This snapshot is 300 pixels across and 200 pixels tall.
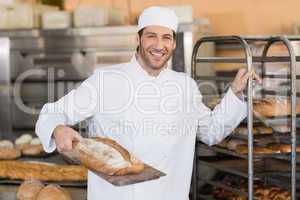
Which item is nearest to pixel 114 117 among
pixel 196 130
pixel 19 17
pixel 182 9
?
pixel 196 130

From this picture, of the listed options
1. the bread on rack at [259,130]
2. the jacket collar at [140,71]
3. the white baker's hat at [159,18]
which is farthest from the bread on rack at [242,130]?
the white baker's hat at [159,18]

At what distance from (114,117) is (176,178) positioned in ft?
1.28

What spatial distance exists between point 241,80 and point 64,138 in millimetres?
823

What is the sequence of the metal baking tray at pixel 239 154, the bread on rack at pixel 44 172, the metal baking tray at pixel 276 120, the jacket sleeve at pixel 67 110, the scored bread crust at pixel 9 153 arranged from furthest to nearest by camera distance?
the scored bread crust at pixel 9 153 < the bread on rack at pixel 44 172 < the metal baking tray at pixel 276 120 < the metal baking tray at pixel 239 154 < the jacket sleeve at pixel 67 110

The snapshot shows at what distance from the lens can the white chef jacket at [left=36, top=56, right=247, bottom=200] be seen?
2.22m

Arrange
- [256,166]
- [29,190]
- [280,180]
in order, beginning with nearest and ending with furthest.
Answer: [29,190]
[280,180]
[256,166]

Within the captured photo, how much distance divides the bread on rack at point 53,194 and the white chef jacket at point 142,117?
112 mm

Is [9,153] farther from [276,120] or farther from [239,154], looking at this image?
[276,120]

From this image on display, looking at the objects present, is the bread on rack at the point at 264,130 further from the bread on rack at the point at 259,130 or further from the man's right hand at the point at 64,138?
the man's right hand at the point at 64,138

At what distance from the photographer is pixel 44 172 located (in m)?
2.65

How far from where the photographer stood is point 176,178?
2.32m

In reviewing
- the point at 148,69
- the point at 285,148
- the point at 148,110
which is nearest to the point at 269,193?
the point at 285,148

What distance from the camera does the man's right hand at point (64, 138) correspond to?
76.2 inches

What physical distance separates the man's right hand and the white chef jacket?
0.17m
